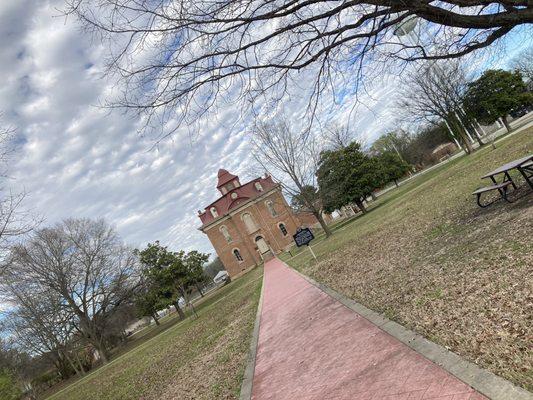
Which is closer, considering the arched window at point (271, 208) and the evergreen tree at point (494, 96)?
the evergreen tree at point (494, 96)

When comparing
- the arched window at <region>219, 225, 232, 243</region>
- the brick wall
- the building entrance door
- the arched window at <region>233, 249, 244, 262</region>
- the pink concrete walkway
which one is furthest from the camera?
the arched window at <region>219, 225, 232, 243</region>

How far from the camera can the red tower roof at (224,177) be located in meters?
50.4

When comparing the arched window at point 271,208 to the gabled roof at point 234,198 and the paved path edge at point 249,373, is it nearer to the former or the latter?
the gabled roof at point 234,198

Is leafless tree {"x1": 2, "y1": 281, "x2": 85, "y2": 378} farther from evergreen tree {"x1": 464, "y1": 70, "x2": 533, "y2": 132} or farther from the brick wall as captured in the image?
evergreen tree {"x1": 464, "y1": 70, "x2": 533, "y2": 132}

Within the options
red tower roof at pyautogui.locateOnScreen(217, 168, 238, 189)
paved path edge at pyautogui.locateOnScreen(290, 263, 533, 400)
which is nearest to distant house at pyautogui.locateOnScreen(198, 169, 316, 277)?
red tower roof at pyautogui.locateOnScreen(217, 168, 238, 189)

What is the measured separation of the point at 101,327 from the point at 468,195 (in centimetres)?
3187

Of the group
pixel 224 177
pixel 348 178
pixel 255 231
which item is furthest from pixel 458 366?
pixel 224 177

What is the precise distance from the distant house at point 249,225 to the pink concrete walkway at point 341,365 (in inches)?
1573

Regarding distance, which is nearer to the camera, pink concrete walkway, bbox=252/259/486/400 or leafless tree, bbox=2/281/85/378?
pink concrete walkway, bbox=252/259/486/400

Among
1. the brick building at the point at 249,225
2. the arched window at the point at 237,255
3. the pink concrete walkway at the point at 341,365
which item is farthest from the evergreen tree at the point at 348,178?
the pink concrete walkway at the point at 341,365

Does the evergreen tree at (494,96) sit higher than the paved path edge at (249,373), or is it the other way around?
the evergreen tree at (494,96)

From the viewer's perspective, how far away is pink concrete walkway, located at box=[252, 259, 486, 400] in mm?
3385

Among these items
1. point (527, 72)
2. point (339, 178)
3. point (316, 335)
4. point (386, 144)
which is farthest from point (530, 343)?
point (386, 144)

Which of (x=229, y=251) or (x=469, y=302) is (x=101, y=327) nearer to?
(x=229, y=251)
